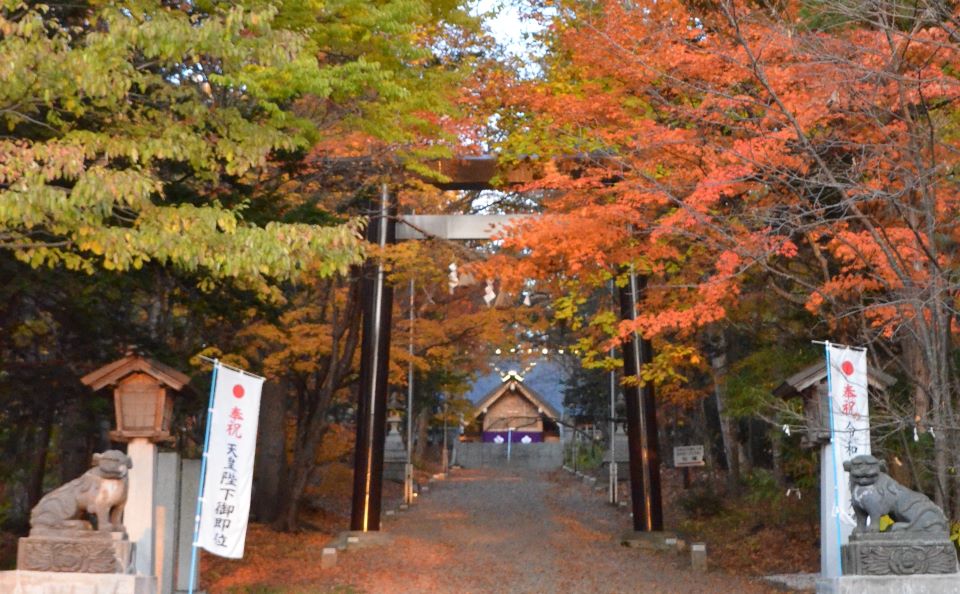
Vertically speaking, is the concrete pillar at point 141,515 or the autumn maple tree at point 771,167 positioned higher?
the autumn maple tree at point 771,167

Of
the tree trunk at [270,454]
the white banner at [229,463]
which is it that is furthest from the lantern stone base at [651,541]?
the white banner at [229,463]

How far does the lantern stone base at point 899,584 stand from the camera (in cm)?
1104

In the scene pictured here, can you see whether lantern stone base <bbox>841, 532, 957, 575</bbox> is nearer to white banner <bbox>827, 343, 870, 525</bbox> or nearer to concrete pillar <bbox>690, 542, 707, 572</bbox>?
white banner <bbox>827, 343, 870, 525</bbox>

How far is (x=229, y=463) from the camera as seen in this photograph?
486 inches

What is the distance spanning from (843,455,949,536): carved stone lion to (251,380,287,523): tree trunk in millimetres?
14276

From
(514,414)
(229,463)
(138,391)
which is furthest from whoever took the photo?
(514,414)

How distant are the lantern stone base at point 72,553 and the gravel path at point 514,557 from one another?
16.4 ft

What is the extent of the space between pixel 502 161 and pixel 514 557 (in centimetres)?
640

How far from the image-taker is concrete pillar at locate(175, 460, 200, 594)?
13.9 meters

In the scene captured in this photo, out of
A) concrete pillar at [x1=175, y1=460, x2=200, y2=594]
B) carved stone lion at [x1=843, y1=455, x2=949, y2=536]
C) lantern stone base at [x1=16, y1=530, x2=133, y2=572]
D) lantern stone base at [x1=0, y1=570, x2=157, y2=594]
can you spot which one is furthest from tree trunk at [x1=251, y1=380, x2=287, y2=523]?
carved stone lion at [x1=843, y1=455, x2=949, y2=536]

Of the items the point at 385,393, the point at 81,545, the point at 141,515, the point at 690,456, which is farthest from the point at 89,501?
the point at 690,456

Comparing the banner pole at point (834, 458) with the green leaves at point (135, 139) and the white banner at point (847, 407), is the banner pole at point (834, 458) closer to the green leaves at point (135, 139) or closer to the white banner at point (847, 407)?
the white banner at point (847, 407)

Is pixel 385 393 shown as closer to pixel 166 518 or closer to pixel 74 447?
pixel 74 447

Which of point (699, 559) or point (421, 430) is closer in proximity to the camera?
point (699, 559)
